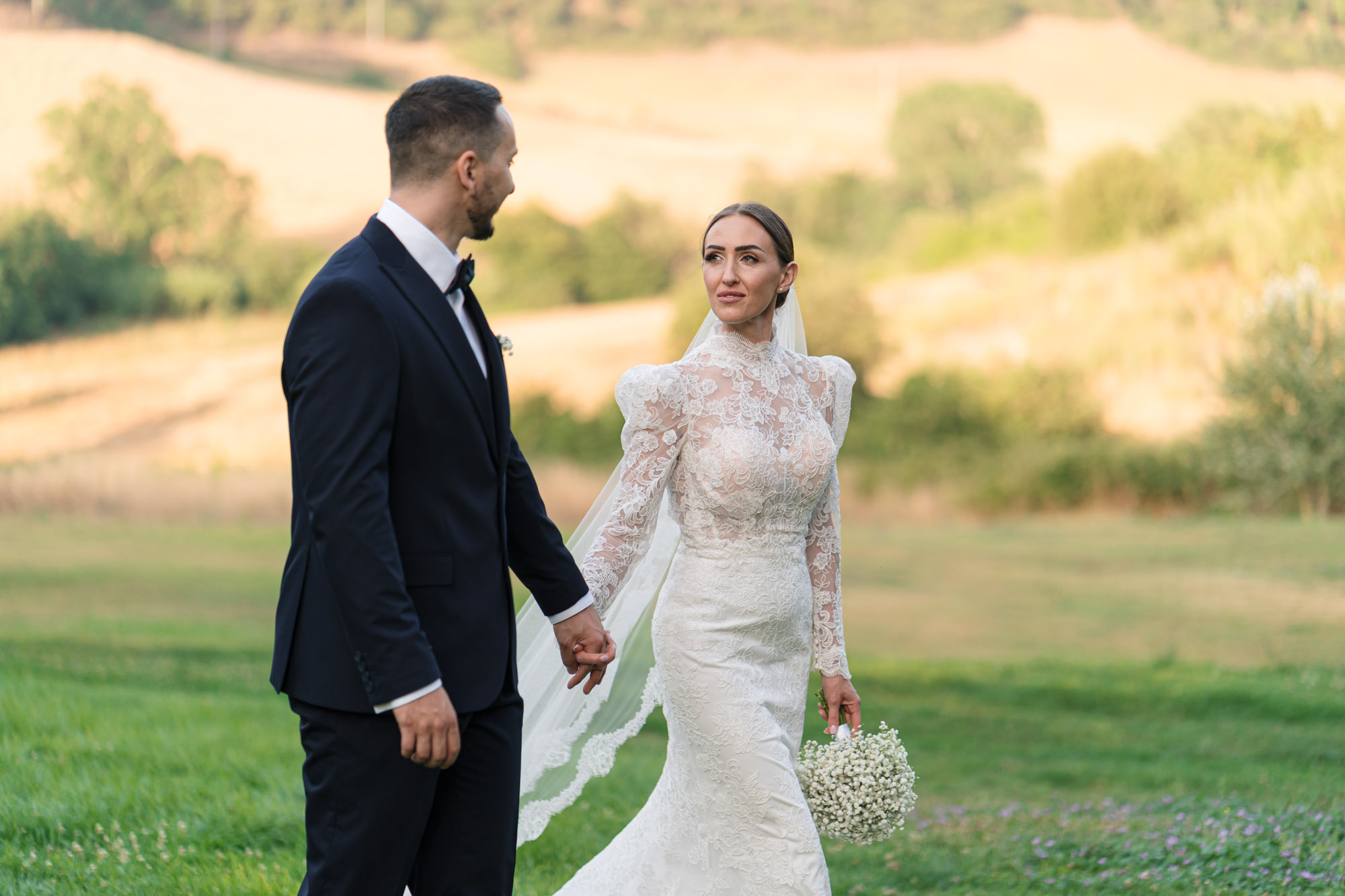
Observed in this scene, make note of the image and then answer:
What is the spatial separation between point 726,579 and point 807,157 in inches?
1370

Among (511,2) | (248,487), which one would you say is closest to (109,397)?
(248,487)

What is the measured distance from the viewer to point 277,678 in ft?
9.04

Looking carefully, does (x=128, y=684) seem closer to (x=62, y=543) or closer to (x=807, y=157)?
(x=62, y=543)

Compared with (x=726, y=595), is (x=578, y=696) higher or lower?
lower

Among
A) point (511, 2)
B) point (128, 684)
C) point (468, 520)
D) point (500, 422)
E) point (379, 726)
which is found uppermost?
point (511, 2)

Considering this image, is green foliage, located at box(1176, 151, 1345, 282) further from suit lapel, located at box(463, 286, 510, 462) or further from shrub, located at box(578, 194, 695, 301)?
suit lapel, located at box(463, 286, 510, 462)

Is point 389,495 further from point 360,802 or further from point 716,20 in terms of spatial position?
point 716,20

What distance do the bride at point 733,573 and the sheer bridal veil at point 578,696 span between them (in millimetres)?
414

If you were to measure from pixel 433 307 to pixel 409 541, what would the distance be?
1.70 feet

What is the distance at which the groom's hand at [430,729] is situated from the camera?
2564 mm

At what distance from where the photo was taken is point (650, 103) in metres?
38.3

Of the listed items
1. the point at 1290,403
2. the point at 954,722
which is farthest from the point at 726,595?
the point at 1290,403

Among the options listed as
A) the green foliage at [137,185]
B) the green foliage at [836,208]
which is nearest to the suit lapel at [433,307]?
the green foliage at [137,185]

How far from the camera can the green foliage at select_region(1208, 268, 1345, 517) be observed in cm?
2111
